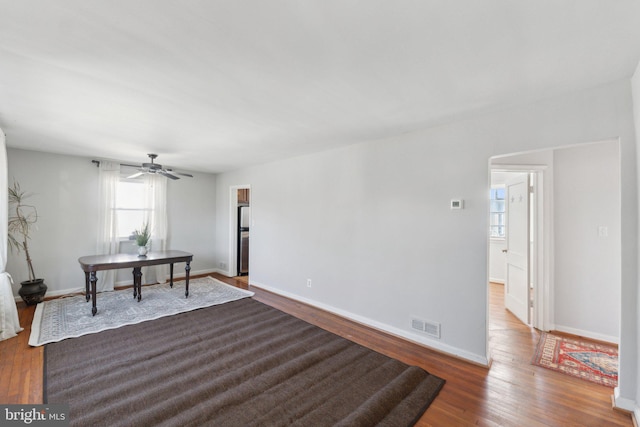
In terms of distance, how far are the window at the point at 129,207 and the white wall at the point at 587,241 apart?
683 centimetres

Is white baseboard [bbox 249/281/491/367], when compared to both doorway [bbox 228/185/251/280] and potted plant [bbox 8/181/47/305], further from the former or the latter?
potted plant [bbox 8/181/47/305]

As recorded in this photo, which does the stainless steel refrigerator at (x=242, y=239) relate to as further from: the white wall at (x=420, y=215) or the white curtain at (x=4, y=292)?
the white curtain at (x=4, y=292)

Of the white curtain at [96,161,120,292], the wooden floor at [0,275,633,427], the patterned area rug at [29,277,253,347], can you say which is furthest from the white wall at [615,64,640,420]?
the white curtain at [96,161,120,292]

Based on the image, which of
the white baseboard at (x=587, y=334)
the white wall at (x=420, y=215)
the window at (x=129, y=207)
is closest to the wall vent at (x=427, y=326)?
the white wall at (x=420, y=215)

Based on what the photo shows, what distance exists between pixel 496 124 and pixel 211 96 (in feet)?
8.53

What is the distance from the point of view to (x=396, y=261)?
3297mm

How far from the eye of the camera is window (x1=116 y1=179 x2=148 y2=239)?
5258mm

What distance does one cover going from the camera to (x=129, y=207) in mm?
5355

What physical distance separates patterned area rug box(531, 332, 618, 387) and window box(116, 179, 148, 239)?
6.47 meters

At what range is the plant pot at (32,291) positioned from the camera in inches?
157

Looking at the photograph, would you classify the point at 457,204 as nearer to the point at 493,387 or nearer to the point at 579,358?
the point at 493,387

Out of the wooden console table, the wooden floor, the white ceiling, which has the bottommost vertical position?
the wooden floor

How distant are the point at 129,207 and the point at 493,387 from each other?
618 cm

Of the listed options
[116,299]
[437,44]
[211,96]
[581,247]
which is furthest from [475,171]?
[116,299]
